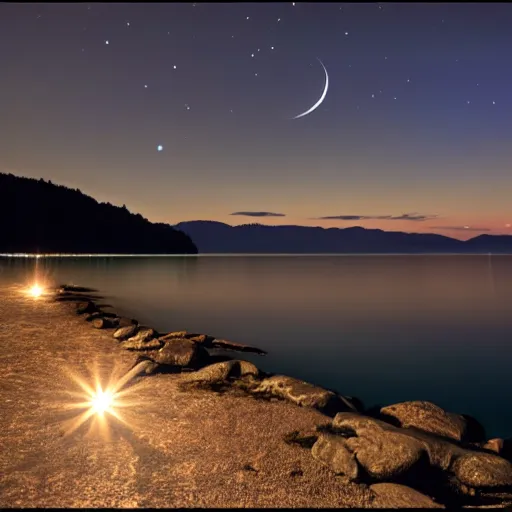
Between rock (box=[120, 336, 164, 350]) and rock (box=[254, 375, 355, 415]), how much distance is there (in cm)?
742

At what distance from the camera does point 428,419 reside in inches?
452

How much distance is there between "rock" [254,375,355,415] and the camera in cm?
1260

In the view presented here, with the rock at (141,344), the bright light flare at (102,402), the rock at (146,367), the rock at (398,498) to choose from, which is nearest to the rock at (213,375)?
the rock at (146,367)

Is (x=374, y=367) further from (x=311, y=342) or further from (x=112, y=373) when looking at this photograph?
(x=112, y=373)

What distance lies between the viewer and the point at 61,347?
19250mm

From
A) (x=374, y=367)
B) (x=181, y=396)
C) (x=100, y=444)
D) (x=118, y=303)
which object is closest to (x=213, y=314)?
(x=118, y=303)

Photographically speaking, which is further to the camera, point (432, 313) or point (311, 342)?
point (432, 313)

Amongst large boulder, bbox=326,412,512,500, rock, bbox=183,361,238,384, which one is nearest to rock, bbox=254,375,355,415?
rock, bbox=183,361,238,384

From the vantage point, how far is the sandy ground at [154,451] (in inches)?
296

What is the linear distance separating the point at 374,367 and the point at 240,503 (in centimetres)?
1754

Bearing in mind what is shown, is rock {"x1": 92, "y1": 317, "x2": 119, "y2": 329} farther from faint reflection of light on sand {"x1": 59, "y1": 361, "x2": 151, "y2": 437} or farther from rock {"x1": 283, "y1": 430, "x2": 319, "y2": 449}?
rock {"x1": 283, "y1": 430, "x2": 319, "y2": 449}

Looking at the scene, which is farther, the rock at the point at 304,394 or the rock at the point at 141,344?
the rock at the point at 141,344

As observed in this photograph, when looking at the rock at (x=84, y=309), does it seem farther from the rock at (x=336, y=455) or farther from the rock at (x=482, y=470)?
the rock at (x=482, y=470)

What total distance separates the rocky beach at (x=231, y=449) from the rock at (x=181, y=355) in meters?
1.84
